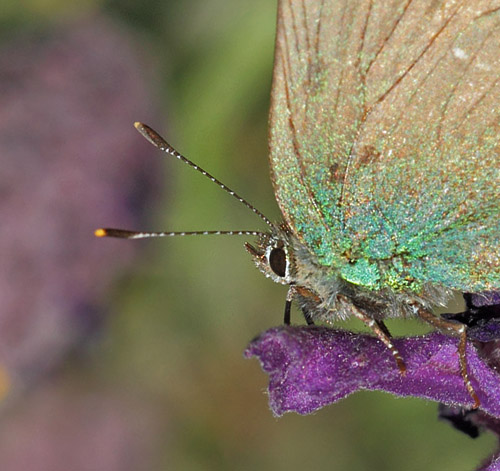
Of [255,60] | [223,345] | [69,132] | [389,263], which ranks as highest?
[255,60]

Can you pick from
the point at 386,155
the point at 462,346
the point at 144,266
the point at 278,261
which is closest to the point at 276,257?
the point at 278,261

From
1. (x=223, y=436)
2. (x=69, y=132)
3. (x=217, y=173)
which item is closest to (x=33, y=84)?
(x=69, y=132)

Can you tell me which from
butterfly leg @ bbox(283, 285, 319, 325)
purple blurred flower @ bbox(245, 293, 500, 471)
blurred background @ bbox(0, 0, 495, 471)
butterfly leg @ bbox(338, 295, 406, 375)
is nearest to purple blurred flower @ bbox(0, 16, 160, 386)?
blurred background @ bbox(0, 0, 495, 471)

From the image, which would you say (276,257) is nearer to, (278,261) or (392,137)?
(278,261)

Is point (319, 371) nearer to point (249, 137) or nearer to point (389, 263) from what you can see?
point (389, 263)

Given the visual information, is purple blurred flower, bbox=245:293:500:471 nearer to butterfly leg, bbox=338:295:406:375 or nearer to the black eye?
butterfly leg, bbox=338:295:406:375

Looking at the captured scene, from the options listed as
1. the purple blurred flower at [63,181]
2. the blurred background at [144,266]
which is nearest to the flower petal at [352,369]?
the blurred background at [144,266]

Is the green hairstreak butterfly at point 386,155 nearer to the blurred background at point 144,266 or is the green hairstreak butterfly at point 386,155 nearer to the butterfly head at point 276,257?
the butterfly head at point 276,257
